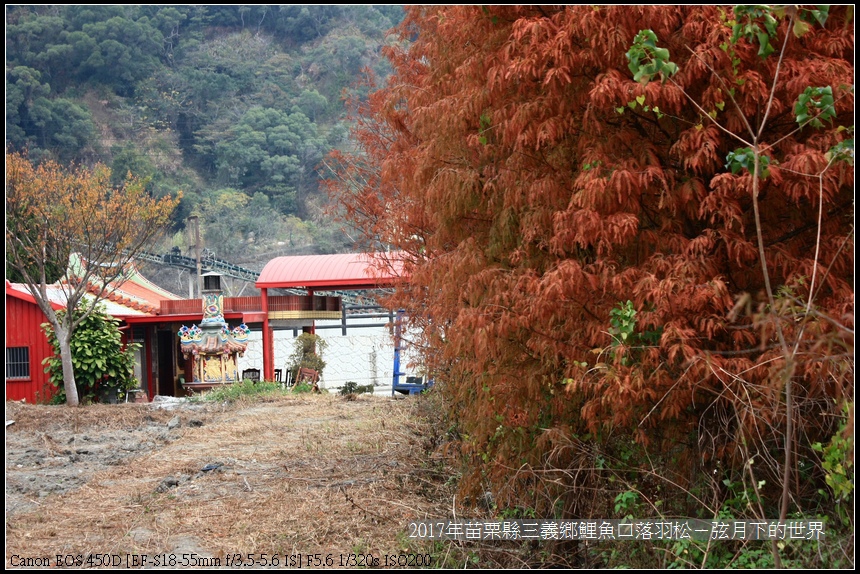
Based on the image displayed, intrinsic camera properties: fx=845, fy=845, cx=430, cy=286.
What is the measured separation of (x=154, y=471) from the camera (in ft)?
31.1

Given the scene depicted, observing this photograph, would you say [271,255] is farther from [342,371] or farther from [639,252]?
[639,252]

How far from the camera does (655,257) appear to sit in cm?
482

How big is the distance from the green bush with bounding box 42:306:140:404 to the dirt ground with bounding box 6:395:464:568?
14.2 feet

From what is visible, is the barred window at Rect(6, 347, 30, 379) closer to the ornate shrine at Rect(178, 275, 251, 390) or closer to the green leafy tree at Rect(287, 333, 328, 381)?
the ornate shrine at Rect(178, 275, 251, 390)

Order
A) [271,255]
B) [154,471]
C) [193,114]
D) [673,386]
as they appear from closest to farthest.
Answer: [673,386] → [154,471] → [271,255] → [193,114]

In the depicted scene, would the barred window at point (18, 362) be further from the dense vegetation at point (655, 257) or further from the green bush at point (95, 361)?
the dense vegetation at point (655, 257)

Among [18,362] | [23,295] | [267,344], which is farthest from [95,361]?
[267,344]

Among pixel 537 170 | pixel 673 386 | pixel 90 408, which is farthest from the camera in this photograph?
pixel 90 408

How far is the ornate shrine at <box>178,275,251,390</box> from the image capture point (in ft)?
64.6

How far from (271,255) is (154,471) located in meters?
41.0

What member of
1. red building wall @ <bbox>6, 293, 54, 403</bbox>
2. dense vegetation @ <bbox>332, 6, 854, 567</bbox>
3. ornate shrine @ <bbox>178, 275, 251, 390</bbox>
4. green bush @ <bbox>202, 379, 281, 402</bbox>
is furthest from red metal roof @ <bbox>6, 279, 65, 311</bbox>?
dense vegetation @ <bbox>332, 6, 854, 567</bbox>

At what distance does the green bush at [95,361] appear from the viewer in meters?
18.2

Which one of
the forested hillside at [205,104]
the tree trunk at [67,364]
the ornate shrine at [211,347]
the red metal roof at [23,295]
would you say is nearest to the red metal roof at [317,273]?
the ornate shrine at [211,347]

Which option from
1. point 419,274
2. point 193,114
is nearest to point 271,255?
point 193,114
